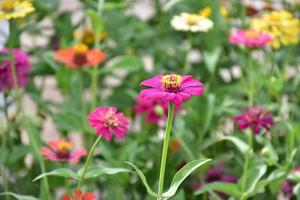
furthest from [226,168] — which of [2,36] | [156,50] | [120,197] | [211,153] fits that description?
[2,36]

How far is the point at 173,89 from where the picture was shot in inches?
22.1

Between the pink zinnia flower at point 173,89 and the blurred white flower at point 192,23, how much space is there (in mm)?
348

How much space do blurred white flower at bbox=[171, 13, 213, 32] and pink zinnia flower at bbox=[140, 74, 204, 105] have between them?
348mm

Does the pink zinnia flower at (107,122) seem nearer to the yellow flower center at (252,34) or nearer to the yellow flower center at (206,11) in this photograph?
the yellow flower center at (252,34)

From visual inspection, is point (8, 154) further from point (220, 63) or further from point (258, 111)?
point (220, 63)

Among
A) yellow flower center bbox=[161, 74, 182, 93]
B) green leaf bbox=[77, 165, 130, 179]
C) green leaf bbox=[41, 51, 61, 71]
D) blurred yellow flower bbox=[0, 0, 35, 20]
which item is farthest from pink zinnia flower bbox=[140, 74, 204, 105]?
green leaf bbox=[41, 51, 61, 71]

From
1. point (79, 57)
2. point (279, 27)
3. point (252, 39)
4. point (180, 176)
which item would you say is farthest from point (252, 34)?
point (180, 176)

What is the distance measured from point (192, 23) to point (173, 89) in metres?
0.39

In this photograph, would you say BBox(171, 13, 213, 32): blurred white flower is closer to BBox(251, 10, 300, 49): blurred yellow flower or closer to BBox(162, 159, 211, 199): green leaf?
BBox(251, 10, 300, 49): blurred yellow flower

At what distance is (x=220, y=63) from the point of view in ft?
3.64

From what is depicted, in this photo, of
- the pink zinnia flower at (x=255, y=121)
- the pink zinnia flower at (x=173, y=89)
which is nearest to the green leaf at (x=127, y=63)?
the pink zinnia flower at (x=255, y=121)

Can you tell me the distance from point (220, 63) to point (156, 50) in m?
0.12

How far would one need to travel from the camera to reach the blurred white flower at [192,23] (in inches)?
36.1

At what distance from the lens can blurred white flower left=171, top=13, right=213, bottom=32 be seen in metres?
0.92
